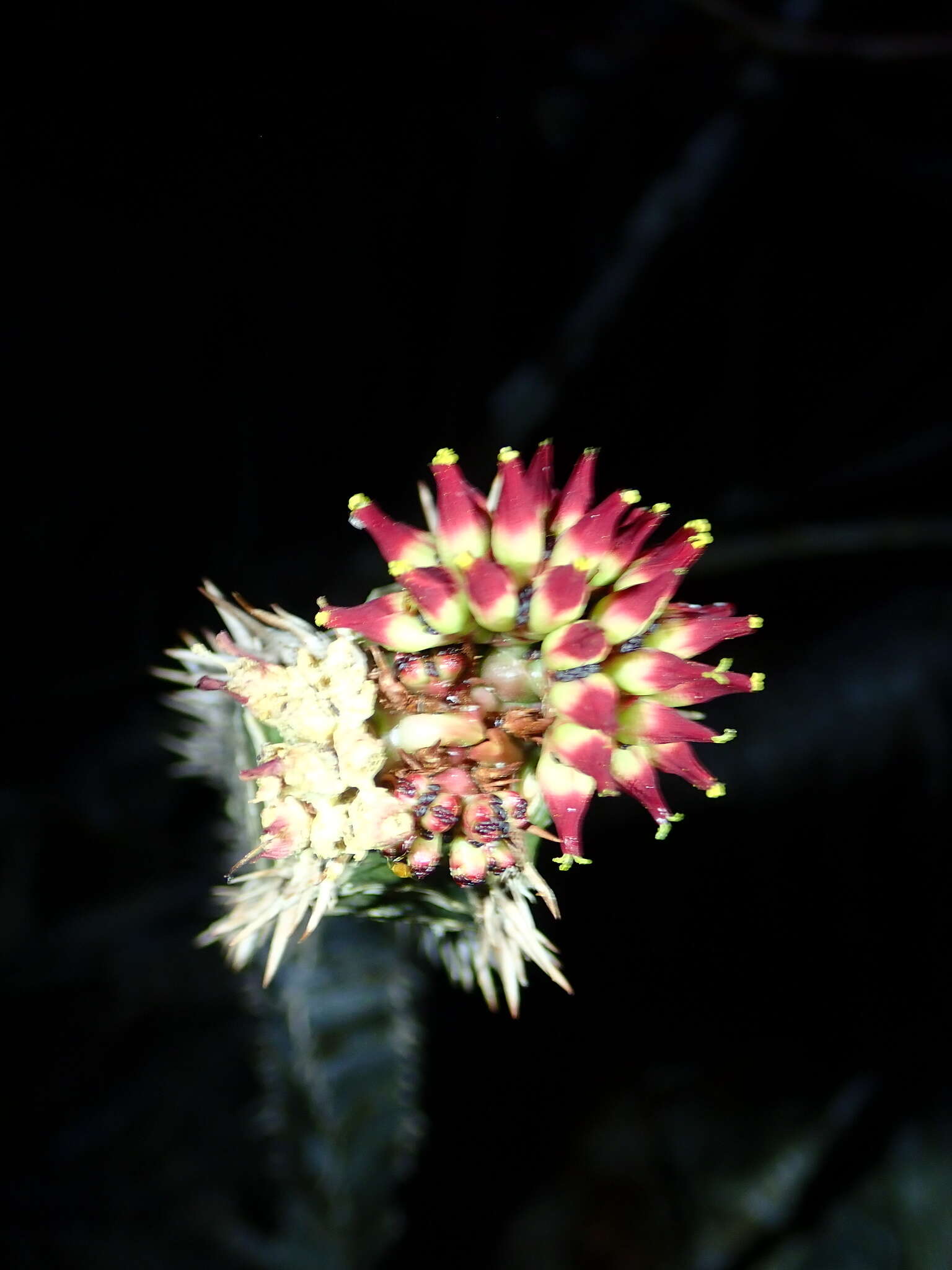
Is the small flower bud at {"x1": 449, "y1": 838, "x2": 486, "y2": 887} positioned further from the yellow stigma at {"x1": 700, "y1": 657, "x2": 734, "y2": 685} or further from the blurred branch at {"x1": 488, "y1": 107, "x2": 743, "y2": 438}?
the blurred branch at {"x1": 488, "y1": 107, "x2": 743, "y2": 438}

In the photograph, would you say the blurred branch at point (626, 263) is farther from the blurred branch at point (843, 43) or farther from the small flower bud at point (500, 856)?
the small flower bud at point (500, 856)

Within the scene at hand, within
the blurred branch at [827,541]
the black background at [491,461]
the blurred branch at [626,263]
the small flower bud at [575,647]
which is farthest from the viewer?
the blurred branch at [827,541]

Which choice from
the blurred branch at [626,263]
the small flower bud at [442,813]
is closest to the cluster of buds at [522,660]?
the small flower bud at [442,813]

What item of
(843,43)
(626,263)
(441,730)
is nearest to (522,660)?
(441,730)

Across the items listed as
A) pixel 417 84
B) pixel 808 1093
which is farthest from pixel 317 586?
pixel 808 1093

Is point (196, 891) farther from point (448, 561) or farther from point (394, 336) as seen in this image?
point (448, 561)

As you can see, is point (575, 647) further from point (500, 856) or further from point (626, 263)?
point (626, 263)
